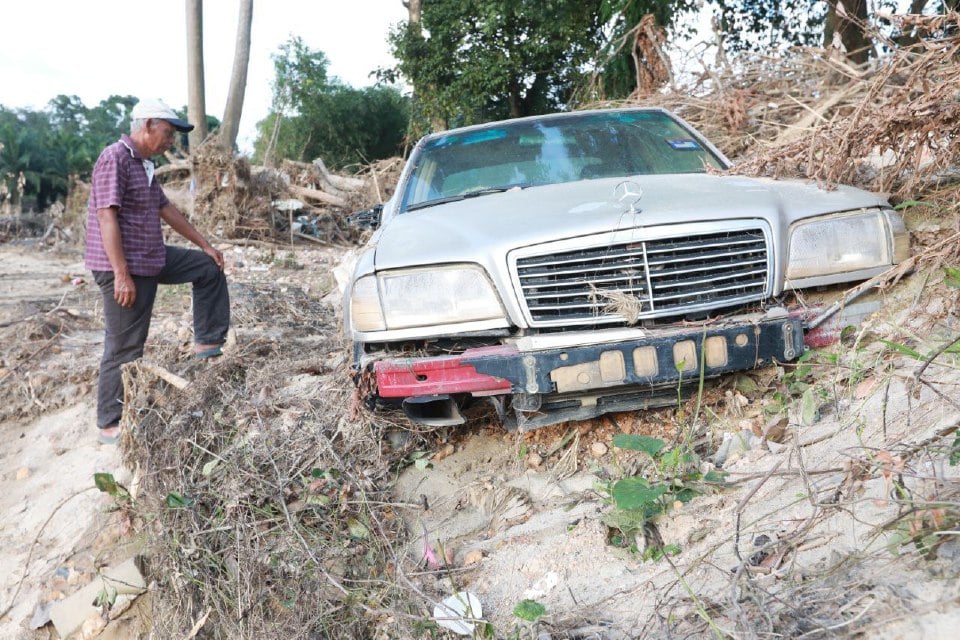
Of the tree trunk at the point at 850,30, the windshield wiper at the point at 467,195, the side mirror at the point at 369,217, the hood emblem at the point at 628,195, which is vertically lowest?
the hood emblem at the point at 628,195

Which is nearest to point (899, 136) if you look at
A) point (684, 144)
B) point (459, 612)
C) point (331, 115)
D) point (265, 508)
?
point (684, 144)

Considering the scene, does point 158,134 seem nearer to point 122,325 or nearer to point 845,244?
point 122,325

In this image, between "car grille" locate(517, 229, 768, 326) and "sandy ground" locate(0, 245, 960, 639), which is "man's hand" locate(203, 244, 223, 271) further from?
"car grille" locate(517, 229, 768, 326)

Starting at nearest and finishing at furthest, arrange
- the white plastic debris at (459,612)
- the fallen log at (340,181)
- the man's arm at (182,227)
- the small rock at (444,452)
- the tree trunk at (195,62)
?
the white plastic debris at (459,612), the small rock at (444,452), the man's arm at (182,227), the fallen log at (340,181), the tree trunk at (195,62)

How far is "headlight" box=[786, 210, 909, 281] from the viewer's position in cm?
274

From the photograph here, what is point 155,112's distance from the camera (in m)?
3.82

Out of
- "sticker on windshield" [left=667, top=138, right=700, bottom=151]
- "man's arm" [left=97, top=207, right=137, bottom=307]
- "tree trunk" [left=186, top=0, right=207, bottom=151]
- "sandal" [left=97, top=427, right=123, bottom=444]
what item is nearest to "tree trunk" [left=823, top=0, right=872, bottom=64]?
"sticker on windshield" [left=667, top=138, right=700, bottom=151]

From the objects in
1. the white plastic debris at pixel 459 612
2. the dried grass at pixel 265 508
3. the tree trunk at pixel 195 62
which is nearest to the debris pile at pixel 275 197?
the tree trunk at pixel 195 62

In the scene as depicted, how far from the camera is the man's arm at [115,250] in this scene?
3633mm

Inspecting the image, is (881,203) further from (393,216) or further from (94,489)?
(94,489)

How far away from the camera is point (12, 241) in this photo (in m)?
12.7

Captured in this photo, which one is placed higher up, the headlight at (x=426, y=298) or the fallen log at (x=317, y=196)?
the fallen log at (x=317, y=196)

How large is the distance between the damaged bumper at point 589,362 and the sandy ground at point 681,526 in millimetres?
322

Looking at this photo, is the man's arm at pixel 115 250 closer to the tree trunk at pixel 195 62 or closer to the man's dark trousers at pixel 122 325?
the man's dark trousers at pixel 122 325
